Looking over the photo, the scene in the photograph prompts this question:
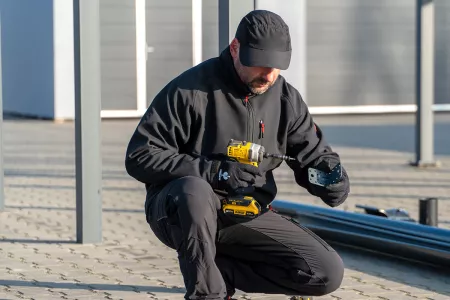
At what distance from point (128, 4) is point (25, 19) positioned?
8.56 feet

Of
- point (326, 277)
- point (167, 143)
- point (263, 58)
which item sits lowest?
point (326, 277)

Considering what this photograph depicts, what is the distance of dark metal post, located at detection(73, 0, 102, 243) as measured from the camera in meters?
7.82

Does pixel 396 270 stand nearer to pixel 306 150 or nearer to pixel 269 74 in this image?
pixel 306 150

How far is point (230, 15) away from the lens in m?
6.68

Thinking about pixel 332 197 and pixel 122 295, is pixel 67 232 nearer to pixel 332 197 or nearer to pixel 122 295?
pixel 122 295

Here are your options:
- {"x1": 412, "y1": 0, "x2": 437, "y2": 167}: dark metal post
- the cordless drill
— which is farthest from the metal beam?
{"x1": 412, "y1": 0, "x2": 437, "y2": 167}: dark metal post

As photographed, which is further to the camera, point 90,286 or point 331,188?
point 90,286

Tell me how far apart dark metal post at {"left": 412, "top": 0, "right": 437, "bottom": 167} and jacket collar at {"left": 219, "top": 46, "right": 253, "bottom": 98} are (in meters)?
8.80

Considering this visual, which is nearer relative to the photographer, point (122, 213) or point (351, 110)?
point (122, 213)

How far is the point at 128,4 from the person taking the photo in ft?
70.9

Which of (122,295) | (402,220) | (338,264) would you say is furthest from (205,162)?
(402,220)

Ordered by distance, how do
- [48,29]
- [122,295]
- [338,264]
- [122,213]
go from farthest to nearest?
[48,29] < [122,213] < [122,295] < [338,264]

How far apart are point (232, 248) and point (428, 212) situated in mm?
3124

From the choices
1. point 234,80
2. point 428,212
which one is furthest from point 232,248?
point 428,212
